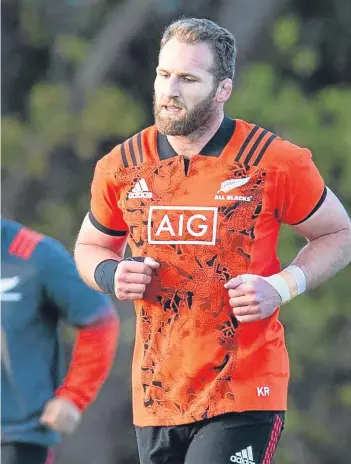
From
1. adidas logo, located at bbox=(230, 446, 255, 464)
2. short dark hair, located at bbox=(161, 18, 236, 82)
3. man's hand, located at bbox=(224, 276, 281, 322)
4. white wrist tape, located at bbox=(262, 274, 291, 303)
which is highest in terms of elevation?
short dark hair, located at bbox=(161, 18, 236, 82)

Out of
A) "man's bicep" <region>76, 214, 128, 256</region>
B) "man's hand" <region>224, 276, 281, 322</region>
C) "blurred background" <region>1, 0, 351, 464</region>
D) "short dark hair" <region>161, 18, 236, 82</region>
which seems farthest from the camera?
"blurred background" <region>1, 0, 351, 464</region>

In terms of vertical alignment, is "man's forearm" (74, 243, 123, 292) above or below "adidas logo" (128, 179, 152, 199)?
below

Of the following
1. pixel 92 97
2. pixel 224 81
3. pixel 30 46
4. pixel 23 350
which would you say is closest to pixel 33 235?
pixel 23 350

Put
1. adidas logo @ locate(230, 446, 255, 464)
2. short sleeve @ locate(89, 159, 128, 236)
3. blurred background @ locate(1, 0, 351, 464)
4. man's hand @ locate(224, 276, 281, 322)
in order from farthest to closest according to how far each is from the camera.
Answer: blurred background @ locate(1, 0, 351, 464) → short sleeve @ locate(89, 159, 128, 236) → adidas logo @ locate(230, 446, 255, 464) → man's hand @ locate(224, 276, 281, 322)

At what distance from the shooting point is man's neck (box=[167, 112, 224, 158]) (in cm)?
490

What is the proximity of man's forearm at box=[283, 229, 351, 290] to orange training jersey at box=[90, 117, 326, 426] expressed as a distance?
0.37 feet

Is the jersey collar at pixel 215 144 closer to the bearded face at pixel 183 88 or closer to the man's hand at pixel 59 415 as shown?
the bearded face at pixel 183 88

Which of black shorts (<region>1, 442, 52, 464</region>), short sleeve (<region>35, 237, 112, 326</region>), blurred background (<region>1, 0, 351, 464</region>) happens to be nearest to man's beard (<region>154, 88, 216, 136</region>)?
short sleeve (<region>35, 237, 112, 326</region>)

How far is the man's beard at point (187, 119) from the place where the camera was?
4.81 metres

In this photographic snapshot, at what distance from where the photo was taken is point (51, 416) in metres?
5.40

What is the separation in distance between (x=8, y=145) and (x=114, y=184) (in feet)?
36.2

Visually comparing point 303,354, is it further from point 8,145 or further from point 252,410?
point 252,410

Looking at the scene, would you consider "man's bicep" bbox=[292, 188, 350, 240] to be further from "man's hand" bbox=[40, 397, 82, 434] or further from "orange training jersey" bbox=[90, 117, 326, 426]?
"man's hand" bbox=[40, 397, 82, 434]

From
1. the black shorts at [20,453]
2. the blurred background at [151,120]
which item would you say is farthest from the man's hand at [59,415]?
the blurred background at [151,120]
